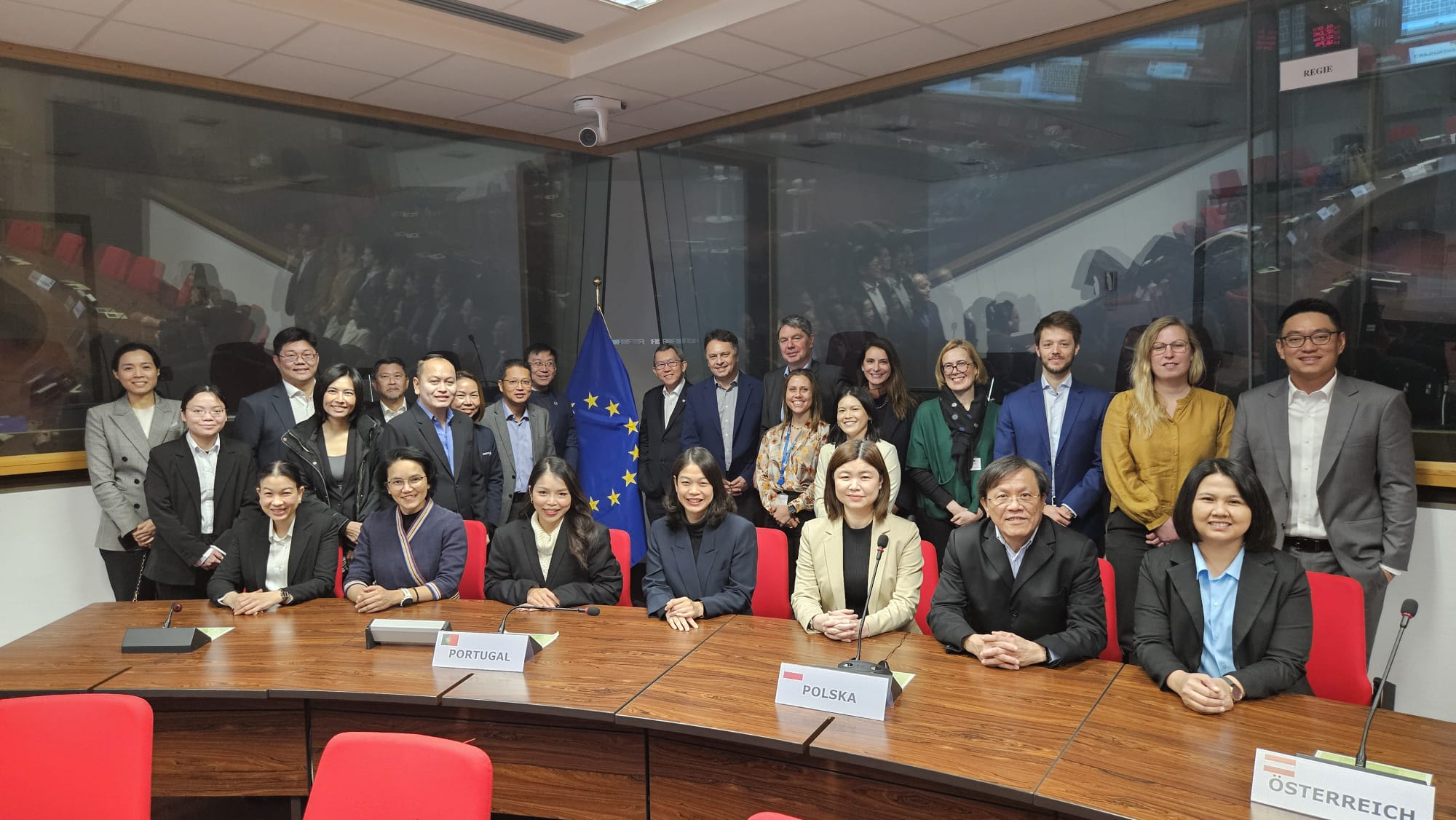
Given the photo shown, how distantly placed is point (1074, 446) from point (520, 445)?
2.78 metres

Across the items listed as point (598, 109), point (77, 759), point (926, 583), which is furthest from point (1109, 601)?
point (598, 109)

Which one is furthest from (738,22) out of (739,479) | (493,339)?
(493,339)

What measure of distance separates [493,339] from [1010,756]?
5.05 meters

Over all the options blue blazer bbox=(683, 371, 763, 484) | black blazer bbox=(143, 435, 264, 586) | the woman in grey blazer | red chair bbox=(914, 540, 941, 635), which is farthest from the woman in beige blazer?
the woman in grey blazer

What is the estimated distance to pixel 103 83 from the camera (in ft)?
15.0

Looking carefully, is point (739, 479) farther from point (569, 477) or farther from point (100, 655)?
point (100, 655)

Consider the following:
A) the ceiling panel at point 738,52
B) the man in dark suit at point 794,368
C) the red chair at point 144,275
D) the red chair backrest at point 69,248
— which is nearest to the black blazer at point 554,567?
the man in dark suit at point 794,368

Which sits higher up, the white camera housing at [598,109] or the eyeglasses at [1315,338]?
the white camera housing at [598,109]

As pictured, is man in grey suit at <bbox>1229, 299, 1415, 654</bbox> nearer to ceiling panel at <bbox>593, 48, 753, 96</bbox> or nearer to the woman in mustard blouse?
the woman in mustard blouse

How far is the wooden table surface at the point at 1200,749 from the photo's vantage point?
1.72 meters

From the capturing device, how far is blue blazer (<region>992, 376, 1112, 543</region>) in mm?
3662

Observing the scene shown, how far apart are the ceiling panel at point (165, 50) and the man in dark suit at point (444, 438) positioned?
182 centimetres

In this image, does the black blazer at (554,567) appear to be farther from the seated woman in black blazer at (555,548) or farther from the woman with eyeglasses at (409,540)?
the woman with eyeglasses at (409,540)

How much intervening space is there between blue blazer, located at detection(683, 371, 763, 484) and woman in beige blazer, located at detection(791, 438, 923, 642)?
65.9 inches
